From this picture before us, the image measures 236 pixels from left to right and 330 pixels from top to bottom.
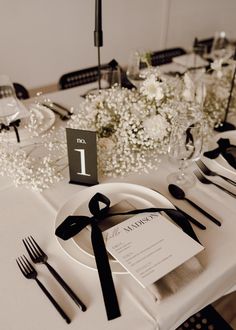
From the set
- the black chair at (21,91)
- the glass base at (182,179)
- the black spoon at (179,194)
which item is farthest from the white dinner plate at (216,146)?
the black chair at (21,91)

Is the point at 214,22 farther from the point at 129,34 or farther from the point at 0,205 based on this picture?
the point at 0,205

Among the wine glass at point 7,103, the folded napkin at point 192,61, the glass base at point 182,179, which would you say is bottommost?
the glass base at point 182,179

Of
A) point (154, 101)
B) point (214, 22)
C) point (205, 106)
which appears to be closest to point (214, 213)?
point (154, 101)

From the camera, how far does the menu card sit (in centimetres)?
78

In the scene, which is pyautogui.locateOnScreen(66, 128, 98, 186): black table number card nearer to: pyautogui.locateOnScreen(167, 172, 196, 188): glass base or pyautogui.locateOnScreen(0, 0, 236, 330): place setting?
pyautogui.locateOnScreen(0, 0, 236, 330): place setting

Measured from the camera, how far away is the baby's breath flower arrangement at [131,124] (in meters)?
1.19

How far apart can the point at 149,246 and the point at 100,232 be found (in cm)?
13

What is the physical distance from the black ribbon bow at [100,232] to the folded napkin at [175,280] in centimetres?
8

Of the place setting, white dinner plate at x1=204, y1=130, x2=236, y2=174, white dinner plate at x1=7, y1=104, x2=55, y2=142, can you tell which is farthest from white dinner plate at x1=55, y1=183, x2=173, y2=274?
white dinner plate at x1=7, y1=104, x2=55, y2=142

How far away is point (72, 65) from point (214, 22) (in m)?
2.02

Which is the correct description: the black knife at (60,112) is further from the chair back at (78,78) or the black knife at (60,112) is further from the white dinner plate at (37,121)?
the chair back at (78,78)

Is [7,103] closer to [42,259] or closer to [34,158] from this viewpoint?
[34,158]

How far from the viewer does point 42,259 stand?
861mm

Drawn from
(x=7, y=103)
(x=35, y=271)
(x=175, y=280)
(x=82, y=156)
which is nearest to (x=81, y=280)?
(x=35, y=271)
